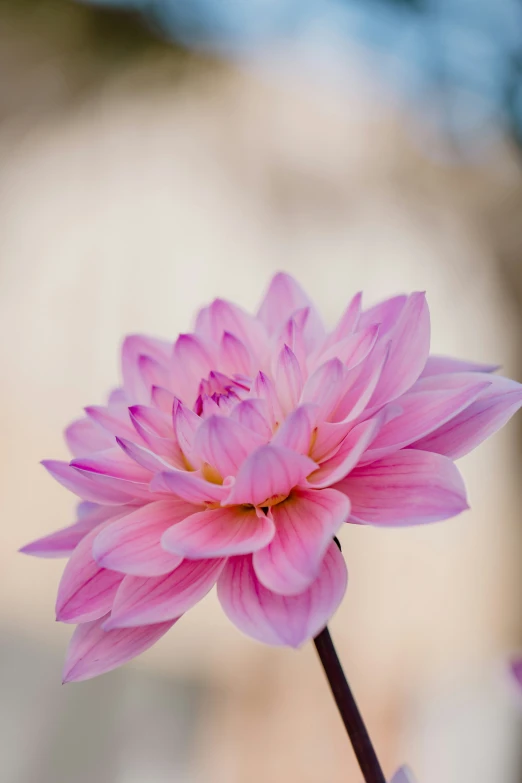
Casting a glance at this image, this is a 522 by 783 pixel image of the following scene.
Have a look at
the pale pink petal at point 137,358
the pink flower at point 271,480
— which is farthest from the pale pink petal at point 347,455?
the pale pink petal at point 137,358

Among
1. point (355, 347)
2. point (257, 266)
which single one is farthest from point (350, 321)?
point (257, 266)

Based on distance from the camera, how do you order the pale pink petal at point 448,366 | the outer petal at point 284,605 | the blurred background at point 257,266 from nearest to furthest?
the outer petal at point 284,605, the pale pink petal at point 448,366, the blurred background at point 257,266

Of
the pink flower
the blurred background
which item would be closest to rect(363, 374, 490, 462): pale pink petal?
the pink flower

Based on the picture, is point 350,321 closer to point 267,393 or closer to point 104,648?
point 267,393

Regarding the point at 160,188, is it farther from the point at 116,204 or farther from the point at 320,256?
the point at 320,256

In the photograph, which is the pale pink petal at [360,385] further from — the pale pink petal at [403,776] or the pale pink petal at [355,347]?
the pale pink petal at [403,776]

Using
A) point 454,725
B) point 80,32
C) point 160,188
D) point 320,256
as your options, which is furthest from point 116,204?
point 454,725
